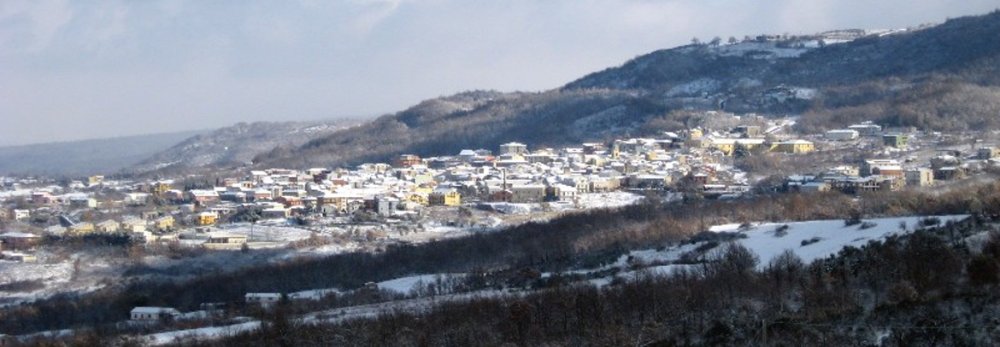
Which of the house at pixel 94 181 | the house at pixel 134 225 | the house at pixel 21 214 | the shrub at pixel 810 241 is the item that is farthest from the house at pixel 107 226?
the house at pixel 94 181

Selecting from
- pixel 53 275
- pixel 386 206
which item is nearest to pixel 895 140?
pixel 386 206

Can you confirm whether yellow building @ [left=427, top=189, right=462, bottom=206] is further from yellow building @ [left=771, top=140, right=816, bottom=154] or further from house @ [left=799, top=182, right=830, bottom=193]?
yellow building @ [left=771, top=140, right=816, bottom=154]

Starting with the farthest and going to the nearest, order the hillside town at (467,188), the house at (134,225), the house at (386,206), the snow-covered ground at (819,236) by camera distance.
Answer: the house at (386,206), the house at (134,225), the hillside town at (467,188), the snow-covered ground at (819,236)

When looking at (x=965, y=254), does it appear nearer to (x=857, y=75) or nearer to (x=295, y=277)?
(x=295, y=277)

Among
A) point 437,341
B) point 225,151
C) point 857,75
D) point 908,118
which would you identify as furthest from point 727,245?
point 225,151

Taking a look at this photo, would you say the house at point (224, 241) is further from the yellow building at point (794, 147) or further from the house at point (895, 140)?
the house at point (895, 140)
